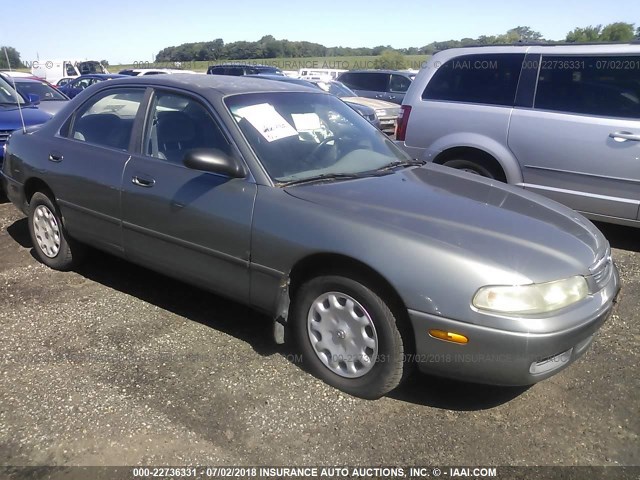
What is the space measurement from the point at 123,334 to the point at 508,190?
8.59 feet

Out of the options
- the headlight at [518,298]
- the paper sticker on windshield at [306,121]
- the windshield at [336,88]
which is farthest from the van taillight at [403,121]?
the windshield at [336,88]

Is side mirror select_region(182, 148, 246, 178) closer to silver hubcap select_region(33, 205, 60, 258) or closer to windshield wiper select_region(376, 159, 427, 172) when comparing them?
windshield wiper select_region(376, 159, 427, 172)

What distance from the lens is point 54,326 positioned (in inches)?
145

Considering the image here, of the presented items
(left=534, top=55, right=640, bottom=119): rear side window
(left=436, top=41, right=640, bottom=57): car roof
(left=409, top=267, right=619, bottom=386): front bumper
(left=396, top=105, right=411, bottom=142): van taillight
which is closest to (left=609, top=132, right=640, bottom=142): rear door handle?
(left=534, top=55, right=640, bottom=119): rear side window

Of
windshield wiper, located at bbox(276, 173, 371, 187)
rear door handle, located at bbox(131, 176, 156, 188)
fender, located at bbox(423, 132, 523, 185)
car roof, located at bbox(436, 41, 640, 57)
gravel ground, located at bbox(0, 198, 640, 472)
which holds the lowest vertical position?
gravel ground, located at bbox(0, 198, 640, 472)

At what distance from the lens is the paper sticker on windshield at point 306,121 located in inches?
140

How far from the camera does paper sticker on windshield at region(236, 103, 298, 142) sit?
11.1ft

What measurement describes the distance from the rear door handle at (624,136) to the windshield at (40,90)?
9.13 meters

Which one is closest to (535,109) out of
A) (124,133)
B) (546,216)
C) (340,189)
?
(546,216)

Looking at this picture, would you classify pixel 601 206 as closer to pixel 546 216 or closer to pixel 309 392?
pixel 546 216

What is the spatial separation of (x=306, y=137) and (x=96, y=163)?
1513 millimetres

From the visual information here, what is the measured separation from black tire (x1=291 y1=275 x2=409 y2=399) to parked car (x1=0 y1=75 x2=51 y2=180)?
4.58 meters

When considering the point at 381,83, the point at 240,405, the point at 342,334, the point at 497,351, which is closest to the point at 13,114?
the point at 240,405

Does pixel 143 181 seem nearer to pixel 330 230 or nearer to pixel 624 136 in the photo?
pixel 330 230
